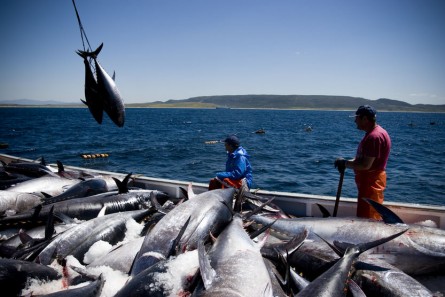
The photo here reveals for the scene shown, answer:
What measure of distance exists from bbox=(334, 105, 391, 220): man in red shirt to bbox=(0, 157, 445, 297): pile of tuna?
0.78 m

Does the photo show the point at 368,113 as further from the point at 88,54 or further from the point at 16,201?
the point at 16,201

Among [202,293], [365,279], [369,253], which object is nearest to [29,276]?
[202,293]

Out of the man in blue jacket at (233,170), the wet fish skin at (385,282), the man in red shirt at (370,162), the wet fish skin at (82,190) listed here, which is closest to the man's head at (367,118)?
the man in red shirt at (370,162)

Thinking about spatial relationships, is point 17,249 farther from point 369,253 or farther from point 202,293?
point 369,253

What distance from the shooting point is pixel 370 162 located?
4.63 m

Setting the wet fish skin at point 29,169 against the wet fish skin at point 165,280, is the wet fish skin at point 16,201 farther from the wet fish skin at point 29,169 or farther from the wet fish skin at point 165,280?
the wet fish skin at point 165,280

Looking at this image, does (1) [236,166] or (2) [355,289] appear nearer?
(2) [355,289]

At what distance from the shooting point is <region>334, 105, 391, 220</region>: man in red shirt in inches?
182

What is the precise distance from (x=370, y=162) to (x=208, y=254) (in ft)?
10.1

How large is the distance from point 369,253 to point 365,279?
62cm

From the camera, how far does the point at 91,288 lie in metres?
2.65

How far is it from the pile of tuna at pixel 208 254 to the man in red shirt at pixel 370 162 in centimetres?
78

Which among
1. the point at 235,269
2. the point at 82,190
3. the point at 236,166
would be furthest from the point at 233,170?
the point at 235,269

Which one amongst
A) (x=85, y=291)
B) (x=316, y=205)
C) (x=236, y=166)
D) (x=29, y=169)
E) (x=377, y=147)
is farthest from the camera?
(x=29, y=169)
